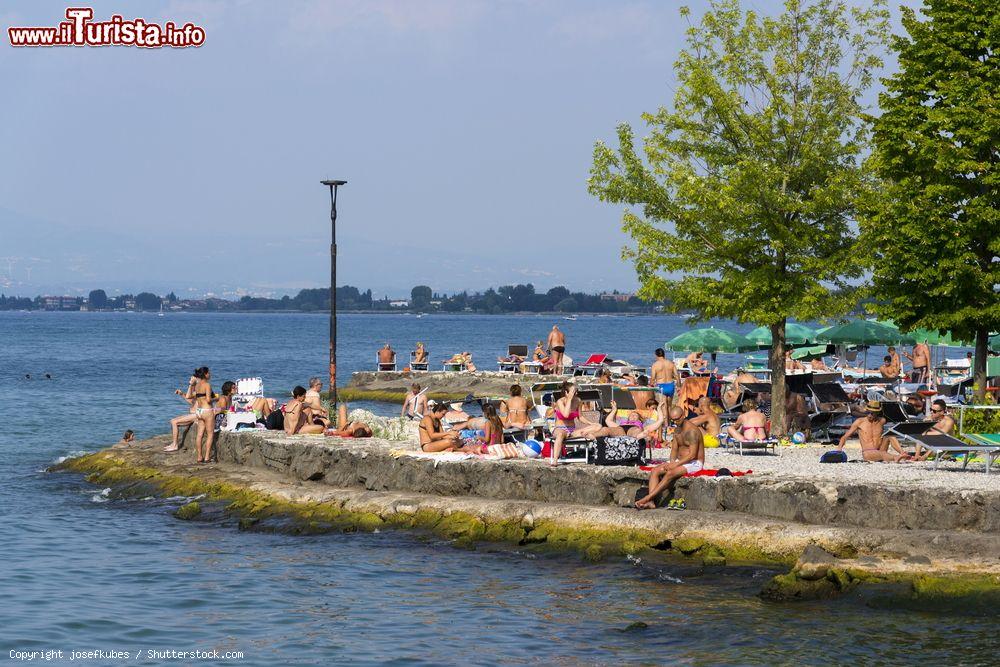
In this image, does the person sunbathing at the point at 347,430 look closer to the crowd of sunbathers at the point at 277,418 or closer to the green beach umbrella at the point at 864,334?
the crowd of sunbathers at the point at 277,418

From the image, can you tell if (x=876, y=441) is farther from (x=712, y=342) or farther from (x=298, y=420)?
(x=712, y=342)

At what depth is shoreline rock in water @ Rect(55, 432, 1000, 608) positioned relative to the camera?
1384 centimetres

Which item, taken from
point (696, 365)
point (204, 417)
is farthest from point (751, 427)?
point (696, 365)

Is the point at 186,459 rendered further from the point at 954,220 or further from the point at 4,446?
the point at 954,220

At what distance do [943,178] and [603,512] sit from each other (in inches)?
344

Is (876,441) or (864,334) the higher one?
(864,334)

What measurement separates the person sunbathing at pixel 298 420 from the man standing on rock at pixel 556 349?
1925cm

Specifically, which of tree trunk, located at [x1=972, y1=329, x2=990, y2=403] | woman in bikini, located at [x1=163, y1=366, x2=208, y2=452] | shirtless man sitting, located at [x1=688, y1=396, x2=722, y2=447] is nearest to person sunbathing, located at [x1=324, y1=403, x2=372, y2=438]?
woman in bikini, located at [x1=163, y1=366, x2=208, y2=452]

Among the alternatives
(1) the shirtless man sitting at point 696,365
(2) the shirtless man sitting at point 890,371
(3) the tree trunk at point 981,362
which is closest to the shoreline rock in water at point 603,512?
(3) the tree trunk at point 981,362

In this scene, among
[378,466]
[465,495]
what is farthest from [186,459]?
[465,495]

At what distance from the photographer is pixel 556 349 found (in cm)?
4134

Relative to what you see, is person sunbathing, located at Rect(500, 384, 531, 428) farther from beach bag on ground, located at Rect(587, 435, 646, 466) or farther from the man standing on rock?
the man standing on rock

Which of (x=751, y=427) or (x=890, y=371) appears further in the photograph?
(x=890, y=371)

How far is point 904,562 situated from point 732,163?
10.4 metres
